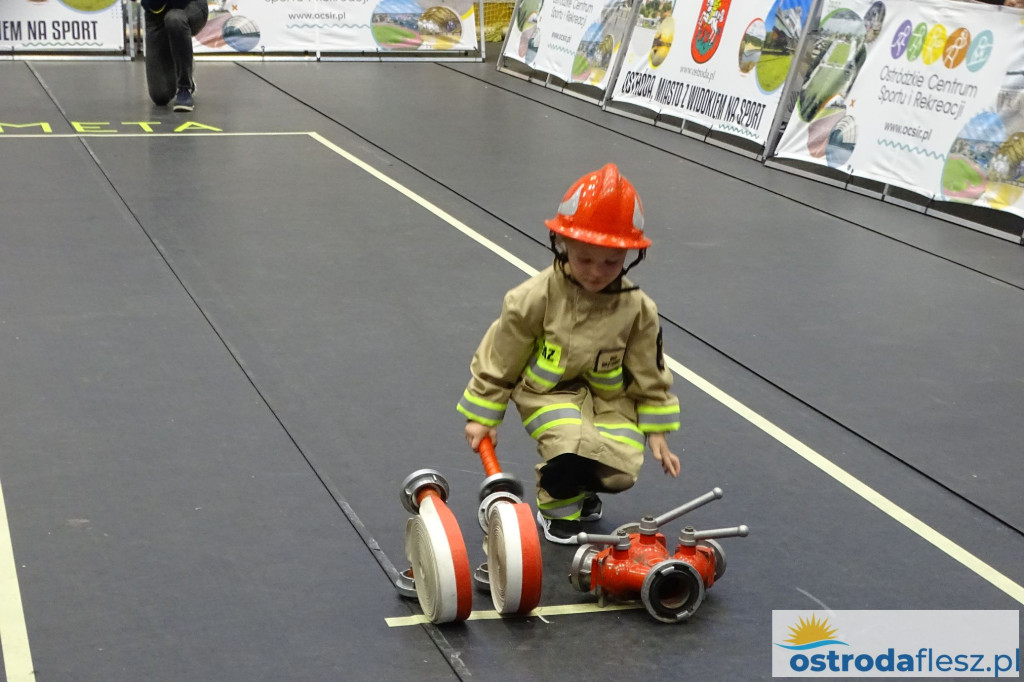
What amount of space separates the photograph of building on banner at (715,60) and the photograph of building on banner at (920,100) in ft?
1.36

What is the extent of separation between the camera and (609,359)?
4.07 m

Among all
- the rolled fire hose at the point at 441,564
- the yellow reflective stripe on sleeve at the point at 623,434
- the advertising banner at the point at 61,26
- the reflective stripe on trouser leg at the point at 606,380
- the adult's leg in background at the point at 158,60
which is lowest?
the advertising banner at the point at 61,26

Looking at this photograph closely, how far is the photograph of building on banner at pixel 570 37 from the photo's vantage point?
1415cm

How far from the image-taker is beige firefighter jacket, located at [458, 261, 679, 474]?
3.99m

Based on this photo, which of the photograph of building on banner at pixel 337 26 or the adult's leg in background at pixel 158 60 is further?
the photograph of building on banner at pixel 337 26

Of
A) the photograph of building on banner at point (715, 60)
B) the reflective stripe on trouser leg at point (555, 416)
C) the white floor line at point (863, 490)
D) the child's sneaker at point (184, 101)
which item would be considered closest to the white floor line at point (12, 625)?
the reflective stripe on trouser leg at point (555, 416)

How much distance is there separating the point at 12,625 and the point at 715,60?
10.1 meters

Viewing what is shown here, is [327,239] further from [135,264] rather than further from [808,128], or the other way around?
[808,128]

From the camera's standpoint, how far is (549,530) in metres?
4.41

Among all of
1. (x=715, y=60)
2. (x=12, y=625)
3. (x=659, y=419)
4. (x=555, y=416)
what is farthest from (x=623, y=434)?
(x=715, y=60)

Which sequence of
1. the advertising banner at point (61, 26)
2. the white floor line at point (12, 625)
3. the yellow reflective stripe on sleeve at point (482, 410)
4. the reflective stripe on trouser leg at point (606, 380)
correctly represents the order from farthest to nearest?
the advertising banner at point (61, 26)
the reflective stripe on trouser leg at point (606, 380)
the yellow reflective stripe on sleeve at point (482, 410)
the white floor line at point (12, 625)

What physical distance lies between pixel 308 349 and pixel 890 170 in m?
5.99

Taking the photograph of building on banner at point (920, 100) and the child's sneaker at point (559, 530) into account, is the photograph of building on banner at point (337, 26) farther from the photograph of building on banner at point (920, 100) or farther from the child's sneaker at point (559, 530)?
the child's sneaker at point (559, 530)

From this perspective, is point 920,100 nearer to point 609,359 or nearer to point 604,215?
point 609,359
